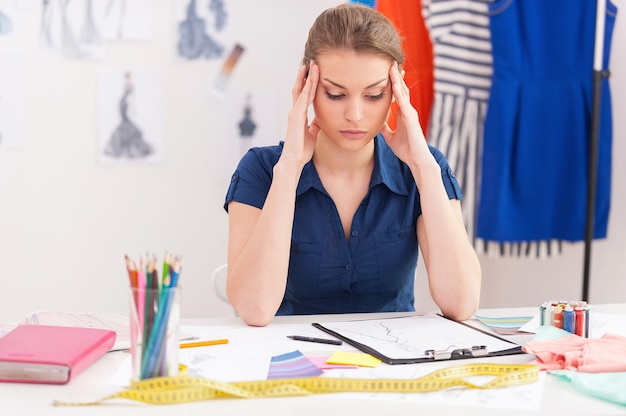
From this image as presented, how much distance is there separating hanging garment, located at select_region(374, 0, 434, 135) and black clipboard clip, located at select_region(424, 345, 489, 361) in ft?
4.87

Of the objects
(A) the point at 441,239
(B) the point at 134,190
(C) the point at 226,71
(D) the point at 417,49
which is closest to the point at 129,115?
(B) the point at 134,190

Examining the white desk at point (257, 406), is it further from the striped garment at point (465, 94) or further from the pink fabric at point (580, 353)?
the striped garment at point (465, 94)

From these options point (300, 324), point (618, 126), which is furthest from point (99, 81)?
point (618, 126)

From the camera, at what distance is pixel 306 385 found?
3.69 feet

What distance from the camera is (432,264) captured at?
66.2 inches

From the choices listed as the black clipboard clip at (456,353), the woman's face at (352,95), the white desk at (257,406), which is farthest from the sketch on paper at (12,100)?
the black clipboard clip at (456,353)

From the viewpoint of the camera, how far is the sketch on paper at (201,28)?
286 centimetres

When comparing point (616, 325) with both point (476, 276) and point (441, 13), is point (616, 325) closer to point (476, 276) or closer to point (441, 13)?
point (476, 276)

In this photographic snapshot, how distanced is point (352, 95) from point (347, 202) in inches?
11.3

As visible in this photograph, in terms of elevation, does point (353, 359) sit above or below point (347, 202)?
below

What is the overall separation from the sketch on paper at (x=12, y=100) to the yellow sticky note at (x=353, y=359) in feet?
6.26

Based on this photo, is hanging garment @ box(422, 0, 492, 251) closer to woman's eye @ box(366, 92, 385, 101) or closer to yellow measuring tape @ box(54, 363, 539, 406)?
woman's eye @ box(366, 92, 385, 101)

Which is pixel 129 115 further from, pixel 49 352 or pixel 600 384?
pixel 600 384

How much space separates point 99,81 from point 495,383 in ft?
6.86
